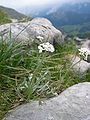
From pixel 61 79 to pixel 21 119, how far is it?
6.40 ft

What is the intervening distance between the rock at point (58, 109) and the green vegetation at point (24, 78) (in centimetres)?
26

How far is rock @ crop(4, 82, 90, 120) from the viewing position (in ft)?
25.3

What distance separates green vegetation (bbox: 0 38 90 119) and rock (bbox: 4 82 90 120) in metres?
0.26

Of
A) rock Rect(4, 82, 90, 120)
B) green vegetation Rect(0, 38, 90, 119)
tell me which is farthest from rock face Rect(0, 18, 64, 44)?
rock Rect(4, 82, 90, 120)

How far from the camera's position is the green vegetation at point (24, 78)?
8.36 meters

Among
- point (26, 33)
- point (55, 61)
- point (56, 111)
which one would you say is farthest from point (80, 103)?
point (26, 33)

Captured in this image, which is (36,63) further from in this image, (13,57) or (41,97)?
(41,97)

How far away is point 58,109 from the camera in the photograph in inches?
311

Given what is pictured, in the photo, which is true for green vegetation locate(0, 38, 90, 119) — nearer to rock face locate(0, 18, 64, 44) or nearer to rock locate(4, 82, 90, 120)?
rock locate(4, 82, 90, 120)

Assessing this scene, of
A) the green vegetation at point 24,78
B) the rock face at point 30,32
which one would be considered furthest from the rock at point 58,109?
the rock face at point 30,32

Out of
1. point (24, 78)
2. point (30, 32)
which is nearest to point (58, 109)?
point (24, 78)

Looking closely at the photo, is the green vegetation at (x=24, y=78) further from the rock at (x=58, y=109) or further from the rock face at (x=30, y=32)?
the rock face at (x=30, y=32)

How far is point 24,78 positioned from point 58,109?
4.01 ft

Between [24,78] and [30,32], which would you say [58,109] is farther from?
[30,32]
